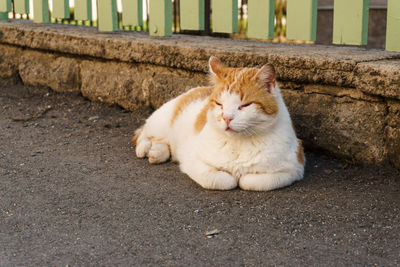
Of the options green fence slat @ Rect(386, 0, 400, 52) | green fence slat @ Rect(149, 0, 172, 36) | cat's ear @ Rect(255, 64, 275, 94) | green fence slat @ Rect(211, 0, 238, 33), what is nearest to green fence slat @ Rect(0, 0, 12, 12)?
green fence slat @ Rect(149, 0, 172, 36)

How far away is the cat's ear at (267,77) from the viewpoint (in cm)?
307

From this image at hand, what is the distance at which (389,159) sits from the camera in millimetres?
3447

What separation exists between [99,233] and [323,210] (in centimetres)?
120

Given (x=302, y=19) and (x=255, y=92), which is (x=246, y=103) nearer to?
(x=255, y=92)

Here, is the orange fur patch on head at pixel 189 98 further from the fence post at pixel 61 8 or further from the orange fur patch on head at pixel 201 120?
the fence post at pixel 61 8

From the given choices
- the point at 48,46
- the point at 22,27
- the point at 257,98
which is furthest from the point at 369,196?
the point at 22,27

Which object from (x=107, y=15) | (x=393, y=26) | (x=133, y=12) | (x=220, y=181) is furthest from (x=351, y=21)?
(x=107, y=15)

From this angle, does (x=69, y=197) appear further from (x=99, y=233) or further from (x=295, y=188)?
(x=295, y=188)

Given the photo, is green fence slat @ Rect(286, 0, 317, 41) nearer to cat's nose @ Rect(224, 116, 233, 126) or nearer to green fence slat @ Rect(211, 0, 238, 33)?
green fence slat @ Rect(211, 0, 238, 33)

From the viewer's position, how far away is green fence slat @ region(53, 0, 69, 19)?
5.41 meters

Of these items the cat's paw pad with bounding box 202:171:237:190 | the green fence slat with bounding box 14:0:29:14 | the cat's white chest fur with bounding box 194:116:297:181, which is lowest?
the cat's paw pad with bounding box 202:171:237:190

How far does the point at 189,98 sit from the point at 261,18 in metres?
0.83

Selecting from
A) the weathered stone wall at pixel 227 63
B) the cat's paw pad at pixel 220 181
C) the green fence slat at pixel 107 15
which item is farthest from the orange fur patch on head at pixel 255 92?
the green fence slat at pixel 107 15

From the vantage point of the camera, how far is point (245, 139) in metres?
3.20
